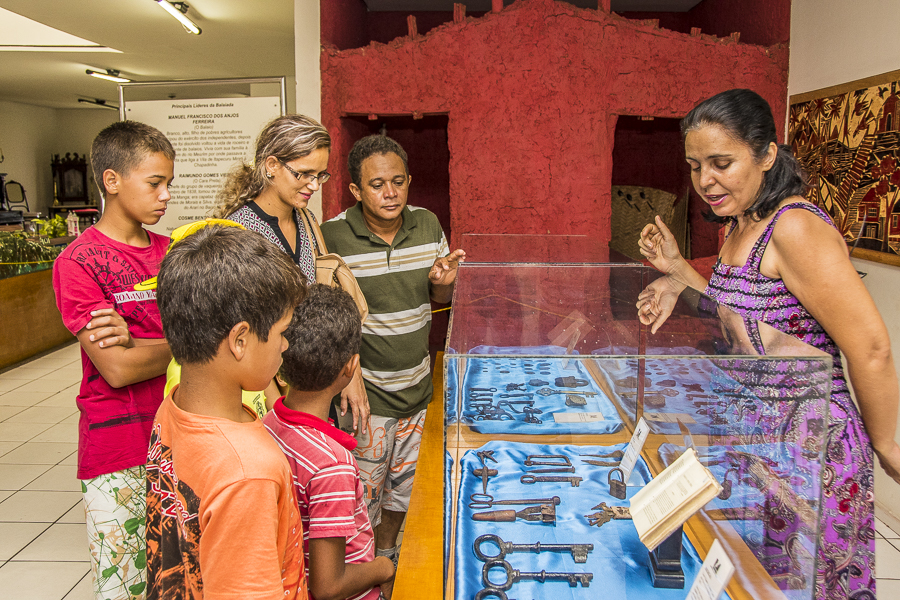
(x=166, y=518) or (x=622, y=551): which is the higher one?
(x=166, y=518)

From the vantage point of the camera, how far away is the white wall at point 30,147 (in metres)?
14.7

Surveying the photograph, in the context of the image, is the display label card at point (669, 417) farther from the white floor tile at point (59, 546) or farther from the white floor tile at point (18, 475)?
the white floor tile at point (18, 475)

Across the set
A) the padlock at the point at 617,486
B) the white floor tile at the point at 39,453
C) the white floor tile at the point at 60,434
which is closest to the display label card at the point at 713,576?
the padlock at the point at 617,486

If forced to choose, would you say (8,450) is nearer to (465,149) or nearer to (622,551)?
(465,149)

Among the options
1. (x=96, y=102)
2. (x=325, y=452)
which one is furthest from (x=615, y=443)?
(x=96, y=102)

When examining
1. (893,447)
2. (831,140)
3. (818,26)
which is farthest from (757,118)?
(818,26)

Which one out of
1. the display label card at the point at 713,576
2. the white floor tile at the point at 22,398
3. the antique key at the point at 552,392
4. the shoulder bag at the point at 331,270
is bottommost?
the white floor tile at the point at 22,398

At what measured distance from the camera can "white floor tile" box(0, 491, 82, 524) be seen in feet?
11.7

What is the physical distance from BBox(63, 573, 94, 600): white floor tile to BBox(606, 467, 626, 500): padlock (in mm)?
2628

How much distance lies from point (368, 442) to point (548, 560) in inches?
47.8

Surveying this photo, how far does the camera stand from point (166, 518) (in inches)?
44.5

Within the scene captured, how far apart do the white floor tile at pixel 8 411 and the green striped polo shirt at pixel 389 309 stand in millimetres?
4397

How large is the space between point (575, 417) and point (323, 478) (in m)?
0.83

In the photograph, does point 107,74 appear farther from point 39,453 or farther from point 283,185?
point 283,185
